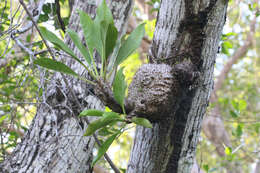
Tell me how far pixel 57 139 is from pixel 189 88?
0.81 m

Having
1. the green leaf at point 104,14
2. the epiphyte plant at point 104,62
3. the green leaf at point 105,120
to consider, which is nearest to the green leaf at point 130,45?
the epiphyte plant at point 104,62

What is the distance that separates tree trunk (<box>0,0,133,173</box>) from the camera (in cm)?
145

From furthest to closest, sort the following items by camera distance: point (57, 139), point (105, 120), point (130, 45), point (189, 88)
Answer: point (57, 139) < point (130, 45) < point (189, 88) < point (105, 120)

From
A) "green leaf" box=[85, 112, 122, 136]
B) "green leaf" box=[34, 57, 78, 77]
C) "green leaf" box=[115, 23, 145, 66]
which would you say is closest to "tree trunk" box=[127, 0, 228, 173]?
"green leaf" box=[115, 23, 145, 66]

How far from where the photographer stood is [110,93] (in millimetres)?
1041

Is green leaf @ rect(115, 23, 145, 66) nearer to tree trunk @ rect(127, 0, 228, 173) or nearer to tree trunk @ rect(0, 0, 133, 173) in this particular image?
tree trunk @ rect(127, 0, 228, 173)

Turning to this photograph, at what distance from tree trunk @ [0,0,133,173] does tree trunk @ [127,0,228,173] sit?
1.54ft

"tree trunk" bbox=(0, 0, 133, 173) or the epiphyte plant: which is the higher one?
the epiphyte plant

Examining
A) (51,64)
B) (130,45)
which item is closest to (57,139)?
(51,64)

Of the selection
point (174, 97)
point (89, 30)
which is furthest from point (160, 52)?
point (89, 30)

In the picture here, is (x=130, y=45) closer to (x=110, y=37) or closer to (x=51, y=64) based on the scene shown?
(x=110, y=37)

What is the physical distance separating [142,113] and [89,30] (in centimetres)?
40

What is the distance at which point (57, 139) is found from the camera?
4.91ft

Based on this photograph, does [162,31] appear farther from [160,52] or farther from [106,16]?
[106,16]
